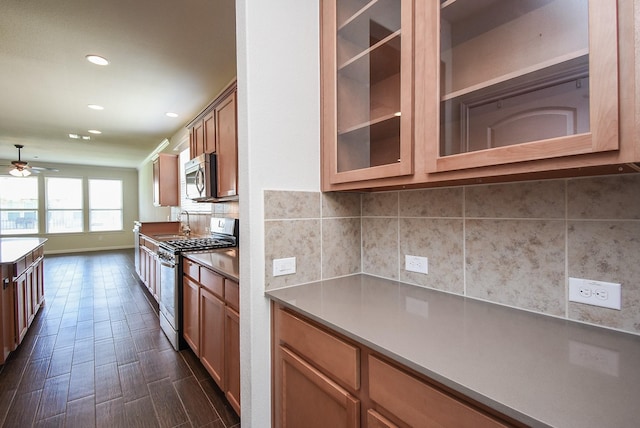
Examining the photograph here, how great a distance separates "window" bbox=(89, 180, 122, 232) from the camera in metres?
8.95

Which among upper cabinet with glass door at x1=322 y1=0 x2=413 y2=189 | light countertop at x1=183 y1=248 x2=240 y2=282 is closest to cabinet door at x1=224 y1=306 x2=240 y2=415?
light countertop at x1=183 y1=248 x2=240 y2=282

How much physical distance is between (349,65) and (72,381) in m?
2.87

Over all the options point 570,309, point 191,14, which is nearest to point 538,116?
point 570,309

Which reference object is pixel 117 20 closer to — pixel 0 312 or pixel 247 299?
pixel 247 299

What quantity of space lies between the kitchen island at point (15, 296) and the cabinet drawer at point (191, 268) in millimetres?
1266

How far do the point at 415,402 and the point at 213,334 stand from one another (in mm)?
1587

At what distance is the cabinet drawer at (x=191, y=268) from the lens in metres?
2.20

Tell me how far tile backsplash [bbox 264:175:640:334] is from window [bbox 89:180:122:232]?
10.1 metres

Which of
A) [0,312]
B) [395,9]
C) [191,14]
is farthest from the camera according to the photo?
Result: [0,312]

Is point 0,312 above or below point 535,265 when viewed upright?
below

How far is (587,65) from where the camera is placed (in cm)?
70

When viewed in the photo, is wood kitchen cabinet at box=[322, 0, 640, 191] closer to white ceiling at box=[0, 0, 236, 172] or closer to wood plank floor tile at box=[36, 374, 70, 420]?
white ceiling at box=[0, 0, 236, 172]

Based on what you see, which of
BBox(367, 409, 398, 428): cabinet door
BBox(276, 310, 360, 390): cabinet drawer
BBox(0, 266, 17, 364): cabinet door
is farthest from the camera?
BBox(0, 266, 17, 364): cabinet door

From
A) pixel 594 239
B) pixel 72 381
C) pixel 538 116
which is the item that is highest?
pixel 538 116
